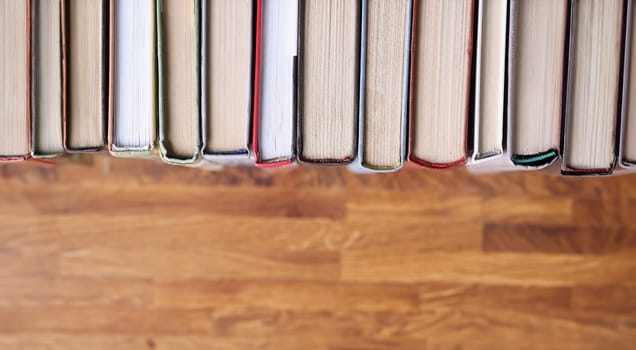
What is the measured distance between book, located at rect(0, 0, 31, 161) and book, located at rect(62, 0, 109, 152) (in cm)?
4

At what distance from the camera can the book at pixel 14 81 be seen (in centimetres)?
57

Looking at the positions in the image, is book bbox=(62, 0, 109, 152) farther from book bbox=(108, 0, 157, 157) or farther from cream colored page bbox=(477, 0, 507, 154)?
cream colored page bbox=(477, 0, 507, 154)

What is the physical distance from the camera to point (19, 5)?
22.4 inches

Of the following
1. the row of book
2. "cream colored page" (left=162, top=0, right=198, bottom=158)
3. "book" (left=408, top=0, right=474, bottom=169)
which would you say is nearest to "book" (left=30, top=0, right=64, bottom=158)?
the row of book

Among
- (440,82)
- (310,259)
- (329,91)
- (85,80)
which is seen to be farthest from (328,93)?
(310,259)

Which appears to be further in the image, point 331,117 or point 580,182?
point 580,182

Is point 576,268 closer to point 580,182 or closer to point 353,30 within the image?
point 580,182

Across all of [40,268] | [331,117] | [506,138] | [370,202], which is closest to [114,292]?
[40,268]

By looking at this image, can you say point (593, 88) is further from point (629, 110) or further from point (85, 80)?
point (85, 80)

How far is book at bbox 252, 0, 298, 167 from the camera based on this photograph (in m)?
0.56

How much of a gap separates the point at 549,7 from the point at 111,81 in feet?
1.35

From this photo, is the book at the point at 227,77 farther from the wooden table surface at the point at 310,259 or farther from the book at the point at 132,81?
the wooden table surface at the point at 310,259

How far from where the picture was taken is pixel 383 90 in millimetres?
571

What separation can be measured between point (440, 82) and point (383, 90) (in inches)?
2.1
